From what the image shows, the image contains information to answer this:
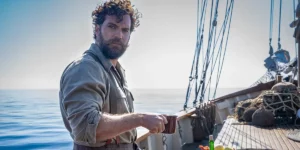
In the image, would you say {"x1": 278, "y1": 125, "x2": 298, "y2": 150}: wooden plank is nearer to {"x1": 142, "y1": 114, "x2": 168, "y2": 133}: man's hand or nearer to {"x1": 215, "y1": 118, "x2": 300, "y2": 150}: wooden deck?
{"x1": 215, "y1": 118, "x2": 300, "y2": 150}: wooden deck

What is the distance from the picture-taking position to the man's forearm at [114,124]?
1.26 meters

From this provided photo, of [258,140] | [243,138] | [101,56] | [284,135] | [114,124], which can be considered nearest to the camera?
[114,124]

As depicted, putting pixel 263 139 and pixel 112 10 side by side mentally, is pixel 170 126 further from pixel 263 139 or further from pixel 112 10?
pixel 263 139

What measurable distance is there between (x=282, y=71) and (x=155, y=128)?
959 centimetres

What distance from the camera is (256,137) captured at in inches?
150

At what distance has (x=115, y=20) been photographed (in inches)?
70.2

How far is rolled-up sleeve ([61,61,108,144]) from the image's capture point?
1.25 m

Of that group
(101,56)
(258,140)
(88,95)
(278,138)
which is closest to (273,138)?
(278,138)

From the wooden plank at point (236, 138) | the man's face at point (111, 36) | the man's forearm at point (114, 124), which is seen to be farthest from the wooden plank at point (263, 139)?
the man's forearm at point (114, 124)

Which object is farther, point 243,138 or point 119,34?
point 243,138

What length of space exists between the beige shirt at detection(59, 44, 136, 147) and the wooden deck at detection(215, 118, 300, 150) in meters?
2.10

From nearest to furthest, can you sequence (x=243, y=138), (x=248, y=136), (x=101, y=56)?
(x=101, y=56) < (x=243, y=138) < (x=248, y=136)

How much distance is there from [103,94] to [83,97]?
6.3 inches

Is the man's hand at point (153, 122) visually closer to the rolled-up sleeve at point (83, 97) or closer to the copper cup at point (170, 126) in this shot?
the copper cup at point (170, 126)
